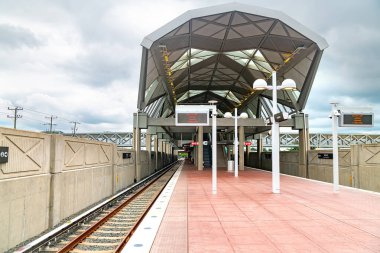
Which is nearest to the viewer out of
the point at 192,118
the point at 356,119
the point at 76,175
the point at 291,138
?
the point at 76,175

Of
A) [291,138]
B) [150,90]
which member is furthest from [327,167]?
[291,138]

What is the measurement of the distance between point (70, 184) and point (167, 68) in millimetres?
21418

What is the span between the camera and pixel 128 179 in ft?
81.8

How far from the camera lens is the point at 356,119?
1650cm

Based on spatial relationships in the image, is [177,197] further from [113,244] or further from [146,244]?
[146,244]

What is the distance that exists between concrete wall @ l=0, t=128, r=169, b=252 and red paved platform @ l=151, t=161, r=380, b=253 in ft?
12.5

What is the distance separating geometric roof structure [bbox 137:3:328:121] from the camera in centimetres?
2416

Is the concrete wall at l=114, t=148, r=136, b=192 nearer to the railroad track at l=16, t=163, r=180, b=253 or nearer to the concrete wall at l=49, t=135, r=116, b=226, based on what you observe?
the concrete wall at l=49, t=135, r=116, b=226

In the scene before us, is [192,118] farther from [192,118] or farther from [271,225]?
[271,225]

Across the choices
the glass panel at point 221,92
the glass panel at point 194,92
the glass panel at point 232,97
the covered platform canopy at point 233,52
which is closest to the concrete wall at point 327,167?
the covered platform canopy at point 233,52

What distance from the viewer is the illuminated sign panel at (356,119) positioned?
16.2m

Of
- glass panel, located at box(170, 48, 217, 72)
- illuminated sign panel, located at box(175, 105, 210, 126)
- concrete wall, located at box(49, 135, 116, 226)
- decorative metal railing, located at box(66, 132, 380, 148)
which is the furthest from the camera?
decorative metal railing, located at box(66, 132, 380, 148)

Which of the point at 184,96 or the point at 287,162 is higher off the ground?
the point at 184,96

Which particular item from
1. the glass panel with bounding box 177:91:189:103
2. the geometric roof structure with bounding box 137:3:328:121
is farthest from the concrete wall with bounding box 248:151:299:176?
the glass panel with bounding box 177:91:189:103
